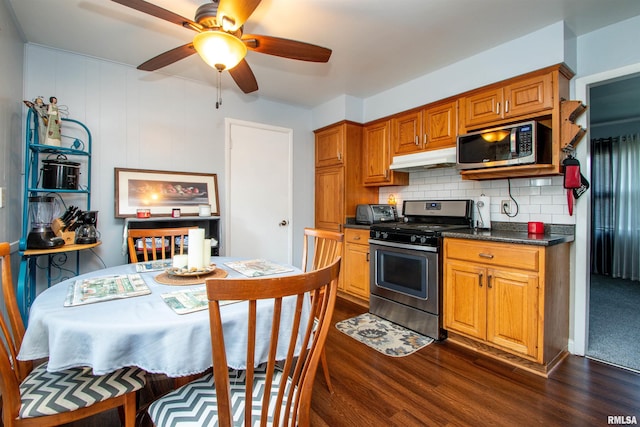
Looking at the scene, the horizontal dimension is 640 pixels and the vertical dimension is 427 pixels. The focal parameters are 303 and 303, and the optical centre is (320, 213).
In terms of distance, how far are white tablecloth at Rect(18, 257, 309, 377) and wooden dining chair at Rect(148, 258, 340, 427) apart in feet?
0.18

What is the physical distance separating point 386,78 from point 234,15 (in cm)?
211

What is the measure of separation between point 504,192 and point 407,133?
3.70 ft

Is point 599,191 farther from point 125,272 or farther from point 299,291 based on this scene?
point 125,272

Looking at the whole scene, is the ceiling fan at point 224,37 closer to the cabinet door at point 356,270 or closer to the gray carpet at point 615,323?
the cabinet door at point 356,270

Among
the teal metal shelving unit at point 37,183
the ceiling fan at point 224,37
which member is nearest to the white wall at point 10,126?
the teal metal shelving unit at point 37,183

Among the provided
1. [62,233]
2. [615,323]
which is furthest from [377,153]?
[62,233]

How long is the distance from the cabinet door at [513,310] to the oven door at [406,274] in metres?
0.42

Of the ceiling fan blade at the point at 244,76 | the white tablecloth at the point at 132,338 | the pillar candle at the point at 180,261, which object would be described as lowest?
the white tablecloth at the point at 132,338

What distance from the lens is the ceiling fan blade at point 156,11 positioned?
4.76ft

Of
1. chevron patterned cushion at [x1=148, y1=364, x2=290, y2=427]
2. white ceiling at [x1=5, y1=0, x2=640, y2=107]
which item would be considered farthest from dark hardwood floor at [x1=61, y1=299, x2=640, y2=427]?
white ceiling at [x1=5, y1=0, x2=640, y2=107]

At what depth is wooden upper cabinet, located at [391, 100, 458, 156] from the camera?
2.88 m

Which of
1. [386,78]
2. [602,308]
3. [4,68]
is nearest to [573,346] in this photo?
[602,308]

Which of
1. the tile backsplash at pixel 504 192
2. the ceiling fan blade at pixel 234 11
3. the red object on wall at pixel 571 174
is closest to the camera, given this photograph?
the ceiling fan blade at pixel 234 11

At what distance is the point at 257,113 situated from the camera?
3674 mm
